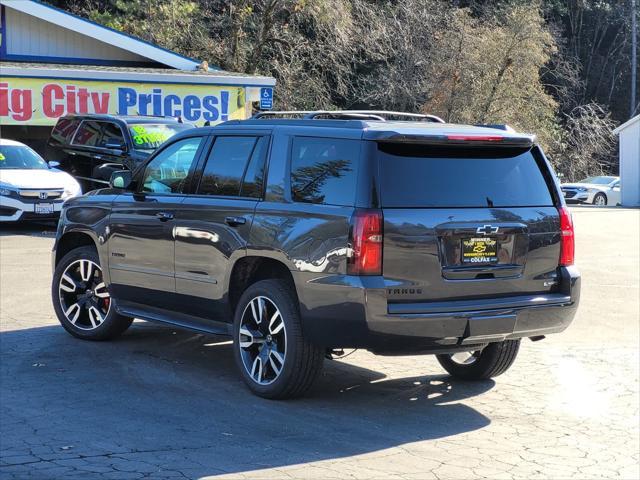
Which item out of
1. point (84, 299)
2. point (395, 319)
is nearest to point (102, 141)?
point (84, 299)

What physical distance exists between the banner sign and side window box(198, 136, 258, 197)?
57.5ft

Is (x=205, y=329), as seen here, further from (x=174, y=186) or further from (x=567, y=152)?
(x=567, y=152)

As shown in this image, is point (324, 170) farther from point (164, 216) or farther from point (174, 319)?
point (174, 319)

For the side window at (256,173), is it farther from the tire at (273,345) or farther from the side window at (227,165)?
the tire at (273,345)

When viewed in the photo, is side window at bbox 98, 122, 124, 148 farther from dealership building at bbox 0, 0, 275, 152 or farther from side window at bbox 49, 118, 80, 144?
dealership building at bbox 0, 0, 275, 152

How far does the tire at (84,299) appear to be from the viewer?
8.66 m

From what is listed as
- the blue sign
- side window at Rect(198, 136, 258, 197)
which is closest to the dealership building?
the blue sign

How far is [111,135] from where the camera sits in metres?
19.2

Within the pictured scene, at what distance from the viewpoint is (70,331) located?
880cm

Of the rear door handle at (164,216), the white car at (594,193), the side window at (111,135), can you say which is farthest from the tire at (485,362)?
the white car at (594,193)

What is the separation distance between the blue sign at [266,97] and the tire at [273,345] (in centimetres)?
2001

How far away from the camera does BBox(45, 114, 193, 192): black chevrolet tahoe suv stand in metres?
18.6

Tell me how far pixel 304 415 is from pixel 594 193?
114ft

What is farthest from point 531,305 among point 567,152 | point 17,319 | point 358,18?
point 567,152
